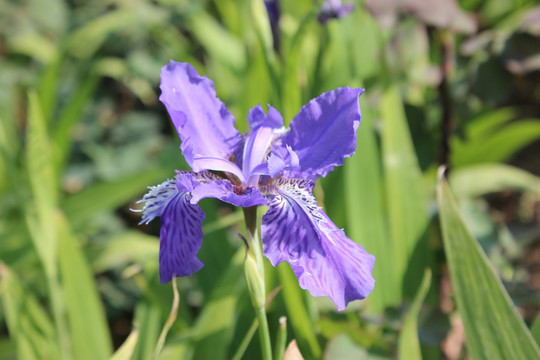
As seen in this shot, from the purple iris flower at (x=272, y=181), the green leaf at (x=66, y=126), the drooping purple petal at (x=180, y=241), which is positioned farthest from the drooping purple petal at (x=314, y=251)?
the green leaf at (x=66, y=126)

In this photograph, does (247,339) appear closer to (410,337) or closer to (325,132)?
(410,337)

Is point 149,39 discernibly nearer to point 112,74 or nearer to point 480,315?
point 112,74

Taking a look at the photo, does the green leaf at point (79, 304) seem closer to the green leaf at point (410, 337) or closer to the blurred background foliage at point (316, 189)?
the blurred background foliage at point (316, 189)

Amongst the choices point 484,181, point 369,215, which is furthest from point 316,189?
point 484,181

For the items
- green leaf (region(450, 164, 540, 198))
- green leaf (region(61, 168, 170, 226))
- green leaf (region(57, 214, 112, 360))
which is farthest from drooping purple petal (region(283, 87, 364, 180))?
green leaf (region(450, 164, 540, 198))

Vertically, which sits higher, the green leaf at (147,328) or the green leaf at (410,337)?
the green leaf at (147,328)
